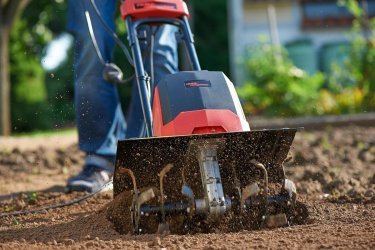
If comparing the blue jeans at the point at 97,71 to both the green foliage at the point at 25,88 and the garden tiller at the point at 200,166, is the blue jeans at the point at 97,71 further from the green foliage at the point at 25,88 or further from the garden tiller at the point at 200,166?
the green foliage at the point at 25,88

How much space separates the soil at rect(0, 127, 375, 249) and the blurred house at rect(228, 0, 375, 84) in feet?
33.4

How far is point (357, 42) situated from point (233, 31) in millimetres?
6327

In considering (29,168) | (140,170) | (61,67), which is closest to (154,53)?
(140,170)

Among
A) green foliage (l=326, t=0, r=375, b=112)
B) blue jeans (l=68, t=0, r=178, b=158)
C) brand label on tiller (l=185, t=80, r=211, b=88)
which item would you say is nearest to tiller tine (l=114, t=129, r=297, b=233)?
brand label on tiller (l=185, t=80, r=211, b=88)

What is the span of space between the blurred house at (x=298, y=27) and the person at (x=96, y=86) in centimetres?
1166

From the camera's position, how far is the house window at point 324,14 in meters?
17.1

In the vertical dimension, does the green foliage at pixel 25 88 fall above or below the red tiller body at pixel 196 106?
below

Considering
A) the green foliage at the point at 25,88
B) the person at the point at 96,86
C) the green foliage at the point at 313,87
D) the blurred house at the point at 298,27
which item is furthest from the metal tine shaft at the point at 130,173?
A: the blurred house at the point at 298,27

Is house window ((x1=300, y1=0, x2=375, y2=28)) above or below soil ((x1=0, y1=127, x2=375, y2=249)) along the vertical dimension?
above

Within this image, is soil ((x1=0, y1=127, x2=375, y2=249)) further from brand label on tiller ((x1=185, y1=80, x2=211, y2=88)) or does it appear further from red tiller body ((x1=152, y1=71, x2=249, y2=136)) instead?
brand label on tiller ((x1=185, y1=80, x2=211, y2=88))

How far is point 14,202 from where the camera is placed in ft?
13.3

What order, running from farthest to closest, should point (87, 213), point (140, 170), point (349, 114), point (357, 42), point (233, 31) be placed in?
point (233, 31) → point (357, 42) → point (349, 114) → point (87, 213) → point (140, 170)

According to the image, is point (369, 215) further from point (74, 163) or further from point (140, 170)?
point (74, 163)

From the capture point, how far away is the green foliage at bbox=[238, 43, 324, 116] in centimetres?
1029
